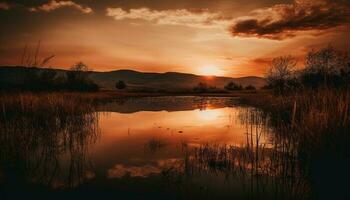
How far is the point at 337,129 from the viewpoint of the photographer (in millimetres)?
6391

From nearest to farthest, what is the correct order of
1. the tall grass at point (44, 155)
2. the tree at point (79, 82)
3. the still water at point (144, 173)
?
the still water at point (144, 173), the tall grass at point (44, 155), the tree at point (79, 82)

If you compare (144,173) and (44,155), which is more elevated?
(44,155)

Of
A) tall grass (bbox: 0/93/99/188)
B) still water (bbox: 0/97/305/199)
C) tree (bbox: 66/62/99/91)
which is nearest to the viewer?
still water (bbox: 0/97/305/199)

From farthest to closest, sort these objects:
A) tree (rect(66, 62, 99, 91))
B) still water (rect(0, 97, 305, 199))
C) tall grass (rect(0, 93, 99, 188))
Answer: tree (rect(66, 62, 99, 91)) → tall grass (rect(0, 93, 99, 188)) → still water (rect(0, 97, 305, 199))

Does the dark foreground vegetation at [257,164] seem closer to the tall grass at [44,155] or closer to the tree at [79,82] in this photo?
the tall grass at [44,155]

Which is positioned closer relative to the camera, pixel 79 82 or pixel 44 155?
pixel 44 155

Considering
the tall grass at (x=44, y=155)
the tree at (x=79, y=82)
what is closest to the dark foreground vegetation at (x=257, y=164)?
the tall grass at (x=44, y=155)

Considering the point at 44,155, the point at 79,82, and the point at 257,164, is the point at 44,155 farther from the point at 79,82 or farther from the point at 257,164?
the point at 79,82

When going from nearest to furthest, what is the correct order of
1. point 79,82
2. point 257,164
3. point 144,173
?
1. point 144,173
2. point 257,164
3. point 79,82

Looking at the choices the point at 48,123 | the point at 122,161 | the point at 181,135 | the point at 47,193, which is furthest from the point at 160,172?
the point at 48,123

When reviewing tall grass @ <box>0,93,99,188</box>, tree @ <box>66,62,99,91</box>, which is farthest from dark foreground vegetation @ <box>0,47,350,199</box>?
tree @ <box>66,62,99,91</box>

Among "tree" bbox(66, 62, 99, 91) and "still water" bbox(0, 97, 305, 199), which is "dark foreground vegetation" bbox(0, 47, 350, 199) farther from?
"tree" bbox(66, 62, 99, 91)

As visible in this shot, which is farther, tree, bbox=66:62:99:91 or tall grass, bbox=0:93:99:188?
tree, bbox=66:62:99:91

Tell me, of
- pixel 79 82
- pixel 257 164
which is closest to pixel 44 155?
pixel 257 164
